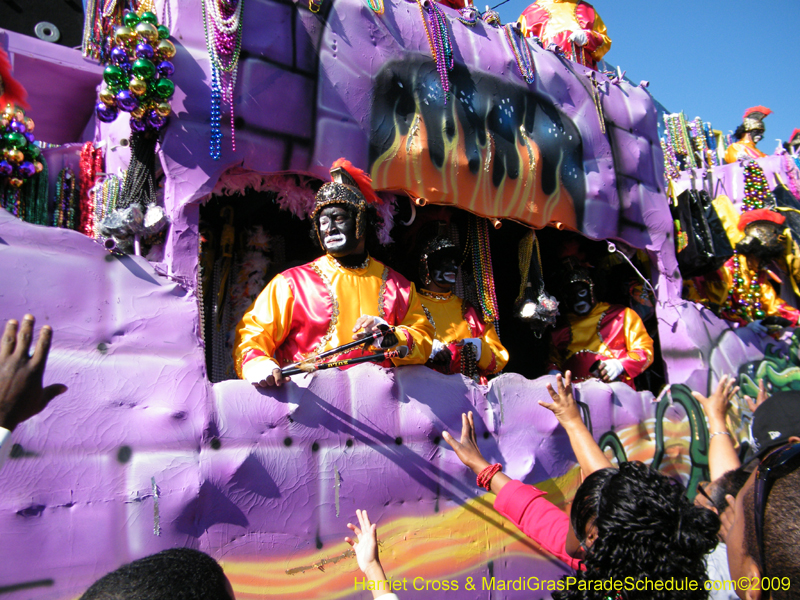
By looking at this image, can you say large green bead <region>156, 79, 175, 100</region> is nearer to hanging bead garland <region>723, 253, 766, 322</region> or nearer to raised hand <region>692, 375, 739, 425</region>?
raised hand <region>692, 375, 739, 425</region>

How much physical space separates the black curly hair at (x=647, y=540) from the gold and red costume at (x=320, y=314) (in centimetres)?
164

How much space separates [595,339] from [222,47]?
134 inches

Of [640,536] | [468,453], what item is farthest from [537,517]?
[640,536]

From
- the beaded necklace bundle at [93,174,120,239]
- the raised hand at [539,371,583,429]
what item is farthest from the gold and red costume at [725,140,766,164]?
the beaded necklace bundle at [93,174,120,239]

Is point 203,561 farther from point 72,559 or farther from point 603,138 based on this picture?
point 603,138

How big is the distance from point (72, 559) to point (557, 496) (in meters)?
2.54

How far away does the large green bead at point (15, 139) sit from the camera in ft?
10.7

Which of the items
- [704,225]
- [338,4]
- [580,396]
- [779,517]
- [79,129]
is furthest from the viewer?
[704,225]

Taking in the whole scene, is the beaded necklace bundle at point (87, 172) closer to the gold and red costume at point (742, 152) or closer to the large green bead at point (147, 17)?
the large green bead at point (147, 17)

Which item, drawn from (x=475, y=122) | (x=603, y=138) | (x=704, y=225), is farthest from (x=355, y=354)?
(x=704, y=225)

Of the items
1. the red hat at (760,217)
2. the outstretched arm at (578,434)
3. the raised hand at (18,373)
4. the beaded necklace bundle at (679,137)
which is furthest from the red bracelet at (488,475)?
the beaded necklace bundle at (679,137)

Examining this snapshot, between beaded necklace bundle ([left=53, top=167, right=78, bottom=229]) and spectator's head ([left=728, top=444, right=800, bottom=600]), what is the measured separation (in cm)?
365

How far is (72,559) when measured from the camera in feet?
7.27

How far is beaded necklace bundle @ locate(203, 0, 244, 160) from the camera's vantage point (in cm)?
305
